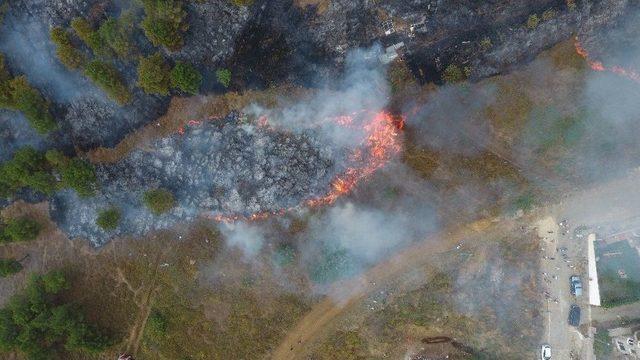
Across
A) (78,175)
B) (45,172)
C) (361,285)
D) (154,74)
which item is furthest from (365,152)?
(45,172)

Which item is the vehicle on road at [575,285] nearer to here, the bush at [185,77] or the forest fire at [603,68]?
the forest fire at [603,68]

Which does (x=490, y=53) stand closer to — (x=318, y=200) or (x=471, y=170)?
(x=471, y=170)

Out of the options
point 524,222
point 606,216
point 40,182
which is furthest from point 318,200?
point 606,216

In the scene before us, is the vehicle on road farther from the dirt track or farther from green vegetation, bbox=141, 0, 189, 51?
green vegetation, bbox=141, 0, 189, 51

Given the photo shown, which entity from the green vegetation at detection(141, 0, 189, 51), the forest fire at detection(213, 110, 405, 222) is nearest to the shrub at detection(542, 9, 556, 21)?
the forest fire at detection(213, 110, 405, 222)

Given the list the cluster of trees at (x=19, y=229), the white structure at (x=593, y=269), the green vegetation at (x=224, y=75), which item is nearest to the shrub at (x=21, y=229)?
the cluster of trees at (x=19, y=229)

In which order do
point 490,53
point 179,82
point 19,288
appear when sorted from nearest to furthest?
point 179,82, point 490,53, point 19,288

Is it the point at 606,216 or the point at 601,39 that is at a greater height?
the point at 601,39
